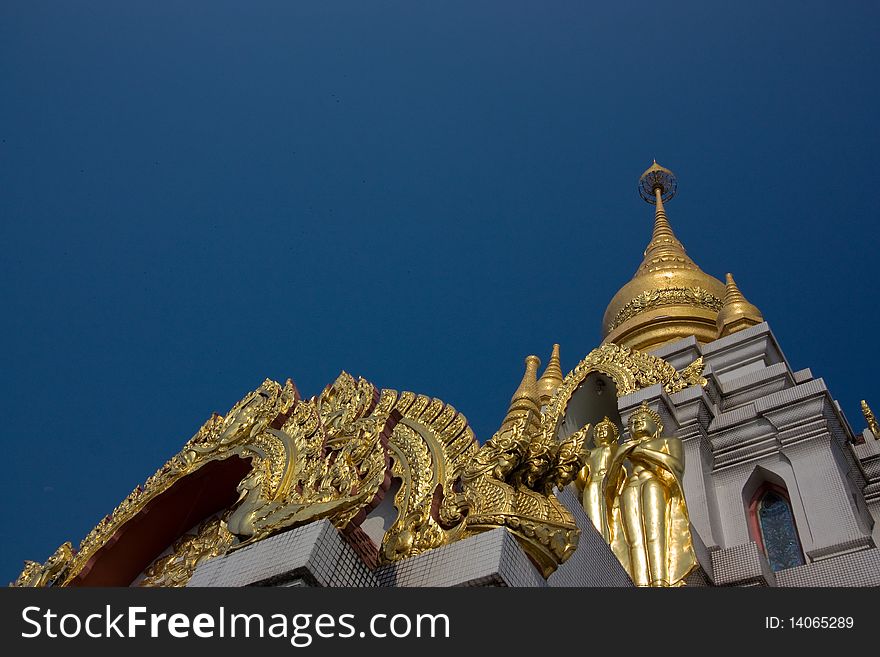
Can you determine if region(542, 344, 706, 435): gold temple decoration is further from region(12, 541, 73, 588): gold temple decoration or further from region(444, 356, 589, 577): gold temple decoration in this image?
region(444, 356, 589, 577): gold temple decoration

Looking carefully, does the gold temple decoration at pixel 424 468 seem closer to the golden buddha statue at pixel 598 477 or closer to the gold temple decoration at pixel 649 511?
the golden buddha statue at pixel 598 477

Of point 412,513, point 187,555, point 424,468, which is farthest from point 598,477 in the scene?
point 412,513

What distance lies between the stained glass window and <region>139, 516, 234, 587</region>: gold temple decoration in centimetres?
760

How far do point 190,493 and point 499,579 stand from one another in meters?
2.41

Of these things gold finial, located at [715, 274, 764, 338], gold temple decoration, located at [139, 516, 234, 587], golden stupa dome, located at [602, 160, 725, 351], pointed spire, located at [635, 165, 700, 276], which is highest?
pointed spire, located at [635, 165, 700, 276]

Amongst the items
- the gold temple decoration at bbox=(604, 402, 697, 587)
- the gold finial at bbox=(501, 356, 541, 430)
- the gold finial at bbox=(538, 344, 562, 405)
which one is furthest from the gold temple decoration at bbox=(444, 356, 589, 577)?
the gold finial at bbox=(538, 344, 562, 405)

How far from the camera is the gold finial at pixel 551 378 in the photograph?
16.7 meters

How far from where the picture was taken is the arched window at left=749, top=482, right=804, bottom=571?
35.2ft

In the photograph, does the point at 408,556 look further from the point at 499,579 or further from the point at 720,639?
the point at 720,639

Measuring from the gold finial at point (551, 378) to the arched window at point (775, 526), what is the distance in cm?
500

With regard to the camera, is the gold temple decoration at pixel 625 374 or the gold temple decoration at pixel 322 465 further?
the gold temple decoration at pixel 625 374

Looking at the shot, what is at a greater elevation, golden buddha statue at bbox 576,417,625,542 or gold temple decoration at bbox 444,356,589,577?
golden buddha statue at bbox 576,417,625,542

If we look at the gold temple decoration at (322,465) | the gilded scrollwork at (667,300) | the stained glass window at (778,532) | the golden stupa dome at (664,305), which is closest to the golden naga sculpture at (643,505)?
the stained glass window at (778,532)

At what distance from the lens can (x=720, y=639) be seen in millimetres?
3068
